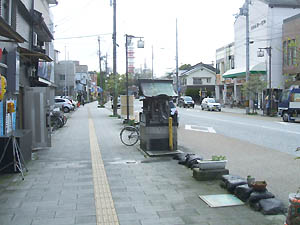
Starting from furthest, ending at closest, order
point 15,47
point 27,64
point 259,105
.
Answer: point 259,105
point 27,64
point 15,47

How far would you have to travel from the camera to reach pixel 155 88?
11.2 m

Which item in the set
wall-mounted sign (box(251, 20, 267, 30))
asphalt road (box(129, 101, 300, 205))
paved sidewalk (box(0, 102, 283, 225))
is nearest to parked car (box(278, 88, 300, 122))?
A: asphalt road (box(129, 101, 300, 205))

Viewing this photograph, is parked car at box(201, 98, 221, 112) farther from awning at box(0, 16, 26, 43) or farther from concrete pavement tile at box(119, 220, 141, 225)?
concrete pavement tile at box(119, 220, 141, 225)

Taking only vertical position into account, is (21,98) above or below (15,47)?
below

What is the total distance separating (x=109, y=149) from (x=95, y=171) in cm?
364

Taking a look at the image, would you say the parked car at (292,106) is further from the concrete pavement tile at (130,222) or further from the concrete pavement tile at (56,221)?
the concrete pavement tile at (56,221)

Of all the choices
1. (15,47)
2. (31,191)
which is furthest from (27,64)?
(31,191)

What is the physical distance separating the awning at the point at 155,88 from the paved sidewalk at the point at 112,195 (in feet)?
6.80

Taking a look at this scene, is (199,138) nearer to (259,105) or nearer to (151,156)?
(151,156)

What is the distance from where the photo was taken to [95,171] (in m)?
8.72

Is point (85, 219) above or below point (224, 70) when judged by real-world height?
below

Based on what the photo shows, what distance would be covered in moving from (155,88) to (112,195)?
5.31m

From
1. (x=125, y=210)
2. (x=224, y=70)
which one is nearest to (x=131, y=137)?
(x=125, y=210)

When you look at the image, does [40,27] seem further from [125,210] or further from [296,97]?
[296,97]
